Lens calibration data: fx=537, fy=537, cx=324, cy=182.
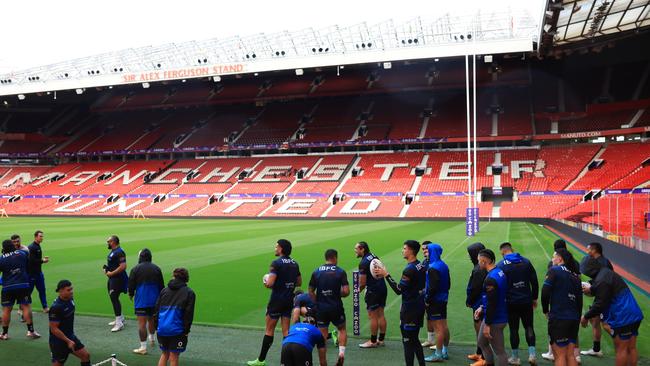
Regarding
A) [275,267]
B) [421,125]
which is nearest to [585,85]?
[421,125]

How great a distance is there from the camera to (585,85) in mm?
55188

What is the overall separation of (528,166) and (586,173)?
17.9ft

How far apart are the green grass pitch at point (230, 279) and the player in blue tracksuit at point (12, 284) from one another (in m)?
0.34

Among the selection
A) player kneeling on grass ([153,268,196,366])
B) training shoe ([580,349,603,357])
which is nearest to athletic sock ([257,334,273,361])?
player kneeling on grass ([153,268,196,366])

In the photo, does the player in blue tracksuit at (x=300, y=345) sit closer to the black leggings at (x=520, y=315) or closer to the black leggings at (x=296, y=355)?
the black leggings at (x=296, y=355)

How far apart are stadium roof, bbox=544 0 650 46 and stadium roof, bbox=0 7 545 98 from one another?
6.52 meters

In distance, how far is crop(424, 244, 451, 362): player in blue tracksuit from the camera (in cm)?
823

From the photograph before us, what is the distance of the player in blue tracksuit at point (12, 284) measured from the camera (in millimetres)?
9977

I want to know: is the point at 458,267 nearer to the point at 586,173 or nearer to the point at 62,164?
the point at 586,173

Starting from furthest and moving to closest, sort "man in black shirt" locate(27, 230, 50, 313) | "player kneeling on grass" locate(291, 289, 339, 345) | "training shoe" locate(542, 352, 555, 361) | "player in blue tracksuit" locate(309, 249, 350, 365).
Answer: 1. "man in black shirt" locate(27, 230, 50, 313)
2. "training shoe" locate(542, 352, 555, 361)
3. "player in blue tracksuit" locate(309, 249, 350, 365)
4. "player kneeling on grass" locate(291, 289, 339, 345)

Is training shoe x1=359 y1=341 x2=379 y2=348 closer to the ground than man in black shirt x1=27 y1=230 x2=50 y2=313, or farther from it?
closer to the ground

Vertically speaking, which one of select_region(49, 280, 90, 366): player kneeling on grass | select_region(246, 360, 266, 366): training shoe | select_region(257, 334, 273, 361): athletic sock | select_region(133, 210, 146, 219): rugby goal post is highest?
select_region(133, 210, 146, 219): rugby goal post

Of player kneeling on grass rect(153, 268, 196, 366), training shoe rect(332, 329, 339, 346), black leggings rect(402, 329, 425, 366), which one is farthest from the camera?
training shoe rect(332, 329, 339, 346)

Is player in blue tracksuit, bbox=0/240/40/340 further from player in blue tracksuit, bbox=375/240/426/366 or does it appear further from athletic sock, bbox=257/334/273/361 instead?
player in blue tracksuit, bbox=375/240/426/366
